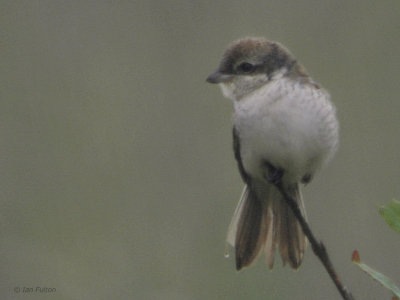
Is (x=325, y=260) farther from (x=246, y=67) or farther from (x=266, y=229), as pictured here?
(x=246, y=67)

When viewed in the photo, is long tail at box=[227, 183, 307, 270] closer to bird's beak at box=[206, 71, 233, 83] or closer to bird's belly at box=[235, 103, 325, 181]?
bird's belly at box=[235, 103, 325, 181]

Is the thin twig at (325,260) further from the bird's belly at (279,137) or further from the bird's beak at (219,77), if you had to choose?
the bird's beak at (219,77)

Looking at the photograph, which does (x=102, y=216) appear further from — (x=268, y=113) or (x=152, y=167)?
(x=268, y=113)

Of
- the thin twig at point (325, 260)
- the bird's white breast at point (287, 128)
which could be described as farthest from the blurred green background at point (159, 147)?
the thin twig at point (325, 260)

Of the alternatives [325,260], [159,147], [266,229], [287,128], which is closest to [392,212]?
[325,260]

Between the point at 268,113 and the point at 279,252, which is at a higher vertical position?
the point at 268,113

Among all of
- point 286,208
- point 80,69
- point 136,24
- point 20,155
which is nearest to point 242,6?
point 136,24

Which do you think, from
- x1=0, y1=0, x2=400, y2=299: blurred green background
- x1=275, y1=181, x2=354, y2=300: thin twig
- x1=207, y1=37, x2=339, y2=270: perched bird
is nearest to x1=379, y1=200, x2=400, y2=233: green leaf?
x1=275, y1=181, x2=354, y2=300: thin twig
